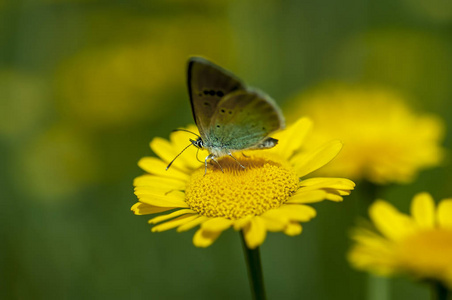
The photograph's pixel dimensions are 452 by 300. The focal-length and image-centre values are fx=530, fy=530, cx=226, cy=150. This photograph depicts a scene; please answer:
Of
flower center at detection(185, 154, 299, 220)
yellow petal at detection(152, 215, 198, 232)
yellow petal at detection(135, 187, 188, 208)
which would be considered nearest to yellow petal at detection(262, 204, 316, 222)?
flower center at detection(185, 154, 299, 220)

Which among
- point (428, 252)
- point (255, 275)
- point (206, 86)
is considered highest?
point (206, 86)

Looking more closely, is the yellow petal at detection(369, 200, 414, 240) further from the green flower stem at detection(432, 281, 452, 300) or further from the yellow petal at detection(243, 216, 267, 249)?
the yellow petal at detection(243, 216, 267, 249)

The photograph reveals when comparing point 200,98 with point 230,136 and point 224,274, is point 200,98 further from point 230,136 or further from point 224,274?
point 224,274

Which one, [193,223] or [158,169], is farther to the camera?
[158,169]

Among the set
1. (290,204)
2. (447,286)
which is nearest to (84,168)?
(290,204)

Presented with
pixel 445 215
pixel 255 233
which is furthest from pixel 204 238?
pixel 445 215

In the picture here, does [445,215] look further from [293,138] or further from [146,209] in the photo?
[146,209]
